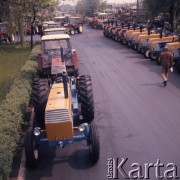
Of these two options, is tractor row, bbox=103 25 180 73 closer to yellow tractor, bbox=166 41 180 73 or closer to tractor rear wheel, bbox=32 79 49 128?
yellow tractor, bbox=166 41 180 73

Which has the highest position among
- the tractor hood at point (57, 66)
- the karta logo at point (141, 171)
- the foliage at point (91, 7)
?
the foliage at point (91, 7)

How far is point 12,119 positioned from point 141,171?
11.2 feet

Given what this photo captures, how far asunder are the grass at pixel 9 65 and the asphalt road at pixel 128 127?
376 cm

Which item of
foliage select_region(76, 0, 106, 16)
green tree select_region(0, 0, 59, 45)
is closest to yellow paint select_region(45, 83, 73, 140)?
green tree select_region(0, 0, 59, 45)

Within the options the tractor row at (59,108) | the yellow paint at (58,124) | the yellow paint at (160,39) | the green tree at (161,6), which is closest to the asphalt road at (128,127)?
the tractor row at (59,108)

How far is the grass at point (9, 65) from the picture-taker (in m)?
14.3

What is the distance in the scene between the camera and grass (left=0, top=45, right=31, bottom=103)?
1428 centimetres

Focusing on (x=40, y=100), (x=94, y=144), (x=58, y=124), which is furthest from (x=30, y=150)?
(x=40, y=100)

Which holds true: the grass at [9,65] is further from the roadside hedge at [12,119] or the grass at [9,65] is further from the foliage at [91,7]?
the foliage at [91,7]

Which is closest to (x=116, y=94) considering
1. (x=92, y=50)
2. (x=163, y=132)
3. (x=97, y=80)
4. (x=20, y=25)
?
(x=97, y=80)

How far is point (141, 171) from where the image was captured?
23.8 feet

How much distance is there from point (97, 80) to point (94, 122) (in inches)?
226

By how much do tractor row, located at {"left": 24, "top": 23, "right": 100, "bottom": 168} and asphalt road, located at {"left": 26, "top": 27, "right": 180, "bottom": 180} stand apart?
1.26ft

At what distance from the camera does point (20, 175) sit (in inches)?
292
